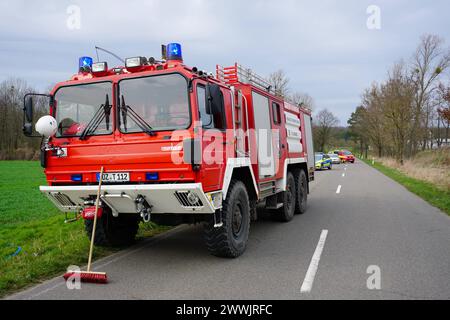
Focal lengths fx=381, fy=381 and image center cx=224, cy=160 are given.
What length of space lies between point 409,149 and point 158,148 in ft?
119

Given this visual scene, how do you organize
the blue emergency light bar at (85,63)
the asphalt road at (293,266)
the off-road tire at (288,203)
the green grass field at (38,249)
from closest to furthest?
the asphalt road at (293,266)
the green grass field at (38,249)
the blue emergency light bar at (85,63)
the off-road tire at (288,203)

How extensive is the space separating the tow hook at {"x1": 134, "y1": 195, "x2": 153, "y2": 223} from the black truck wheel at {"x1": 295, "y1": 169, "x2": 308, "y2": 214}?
527cm

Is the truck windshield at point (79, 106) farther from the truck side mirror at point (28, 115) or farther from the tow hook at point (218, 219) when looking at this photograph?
the tow hook at point (218, 219)

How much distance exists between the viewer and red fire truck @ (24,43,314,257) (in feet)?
16.0

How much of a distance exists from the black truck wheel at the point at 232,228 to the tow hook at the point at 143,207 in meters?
0.88

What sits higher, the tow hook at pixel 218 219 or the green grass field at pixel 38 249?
the tow hook at pixel 218 219

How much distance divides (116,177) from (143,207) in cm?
54

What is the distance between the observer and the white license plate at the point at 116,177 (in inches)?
198

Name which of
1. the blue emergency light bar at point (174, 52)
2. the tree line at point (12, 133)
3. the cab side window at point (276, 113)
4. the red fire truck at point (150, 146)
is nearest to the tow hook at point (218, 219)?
the red fire truck at point (150, 146)

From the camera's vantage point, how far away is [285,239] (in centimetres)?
703

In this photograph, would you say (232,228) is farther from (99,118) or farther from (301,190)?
(301,190)

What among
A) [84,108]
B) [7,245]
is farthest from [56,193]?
[7,245]

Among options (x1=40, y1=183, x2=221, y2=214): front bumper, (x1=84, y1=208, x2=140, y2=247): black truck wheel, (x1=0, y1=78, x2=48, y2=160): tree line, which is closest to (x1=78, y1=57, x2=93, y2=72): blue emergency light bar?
(x1=40, y1=183, x2=221, y2=214): front bumper
